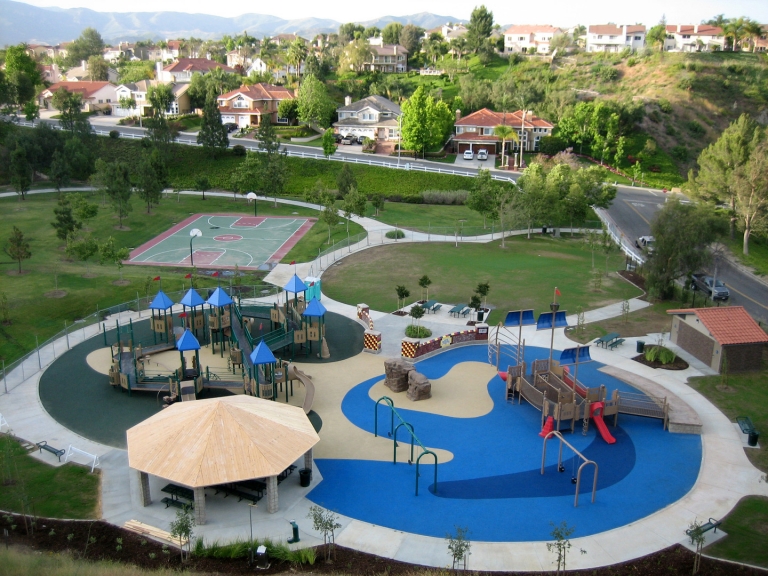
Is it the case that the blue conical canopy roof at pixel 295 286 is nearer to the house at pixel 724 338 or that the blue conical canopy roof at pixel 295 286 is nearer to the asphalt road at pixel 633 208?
the house at pixel 724 338

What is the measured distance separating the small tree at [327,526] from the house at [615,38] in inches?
5751

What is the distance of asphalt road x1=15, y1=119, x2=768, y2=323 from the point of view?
45.9 meters

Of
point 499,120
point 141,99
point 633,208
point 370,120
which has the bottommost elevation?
point 633,208

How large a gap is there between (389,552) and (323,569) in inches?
77.9

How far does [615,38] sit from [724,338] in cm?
13492

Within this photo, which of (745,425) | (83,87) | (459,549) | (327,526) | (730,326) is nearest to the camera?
(459,549)

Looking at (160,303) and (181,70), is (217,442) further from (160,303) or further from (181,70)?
(181,70)

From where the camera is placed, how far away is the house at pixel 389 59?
483 ft

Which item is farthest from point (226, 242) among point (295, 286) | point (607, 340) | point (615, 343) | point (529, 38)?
point (529, 38)

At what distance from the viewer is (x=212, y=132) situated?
78.9 meters

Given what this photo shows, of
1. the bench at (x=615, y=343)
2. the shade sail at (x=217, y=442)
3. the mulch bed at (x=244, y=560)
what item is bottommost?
the mulch bed at (x=244, y=560)

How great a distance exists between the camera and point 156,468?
20.0 metres

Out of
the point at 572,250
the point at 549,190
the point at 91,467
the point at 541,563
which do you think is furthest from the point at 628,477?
the point at 549,190

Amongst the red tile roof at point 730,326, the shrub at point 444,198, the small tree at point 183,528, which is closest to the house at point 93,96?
the shrub at point 444,198
